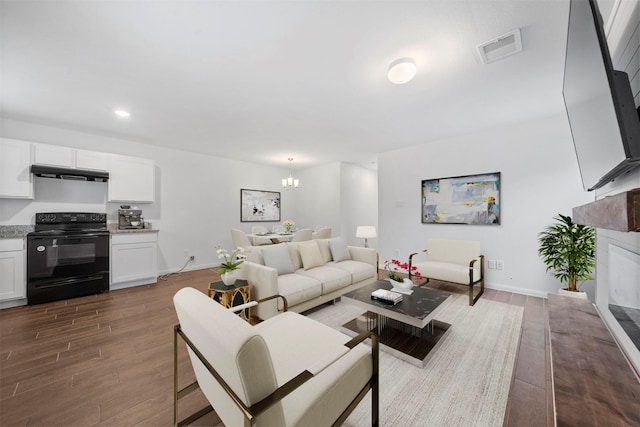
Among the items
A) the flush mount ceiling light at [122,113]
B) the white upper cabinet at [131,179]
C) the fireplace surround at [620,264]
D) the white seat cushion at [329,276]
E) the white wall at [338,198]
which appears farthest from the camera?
the white wall at [338,198]

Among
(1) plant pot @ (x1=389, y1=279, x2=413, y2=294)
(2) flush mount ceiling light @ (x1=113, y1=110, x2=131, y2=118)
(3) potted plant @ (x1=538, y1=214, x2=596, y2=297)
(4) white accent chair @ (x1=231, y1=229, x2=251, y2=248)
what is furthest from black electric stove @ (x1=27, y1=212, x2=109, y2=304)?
(3) potted plant @ (x1=538, y1=214, x2=596, y2=297)

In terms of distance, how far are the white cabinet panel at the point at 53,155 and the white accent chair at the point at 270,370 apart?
13.5 ft

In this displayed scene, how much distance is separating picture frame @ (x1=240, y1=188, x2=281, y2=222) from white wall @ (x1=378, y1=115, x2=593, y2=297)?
153 inches

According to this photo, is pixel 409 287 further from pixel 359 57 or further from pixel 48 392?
pixel 48 392

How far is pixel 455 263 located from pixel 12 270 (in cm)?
631

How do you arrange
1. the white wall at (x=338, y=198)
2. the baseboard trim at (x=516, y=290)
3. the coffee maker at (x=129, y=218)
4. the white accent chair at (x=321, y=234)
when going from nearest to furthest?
the baseboard trim at (x=516, y=290)
the coffee maker at (x=129, y=218)
the white accent chair at (x=321, y=234)
the white wall at (x=338, y=198)

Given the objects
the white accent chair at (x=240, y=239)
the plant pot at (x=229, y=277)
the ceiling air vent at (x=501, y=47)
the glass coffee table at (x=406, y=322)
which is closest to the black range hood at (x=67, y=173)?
the white accent chair at (x=240, y=239)

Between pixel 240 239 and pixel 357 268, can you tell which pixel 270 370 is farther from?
pixel 240 239

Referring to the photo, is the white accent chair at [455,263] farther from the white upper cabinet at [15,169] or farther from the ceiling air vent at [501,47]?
the white upper cabinet at [15,169]

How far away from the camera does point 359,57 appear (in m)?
2.05

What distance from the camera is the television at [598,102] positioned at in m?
0.92

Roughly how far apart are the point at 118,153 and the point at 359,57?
4.65m

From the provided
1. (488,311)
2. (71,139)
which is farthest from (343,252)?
(71,139)

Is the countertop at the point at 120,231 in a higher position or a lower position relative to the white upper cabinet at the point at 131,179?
lower
